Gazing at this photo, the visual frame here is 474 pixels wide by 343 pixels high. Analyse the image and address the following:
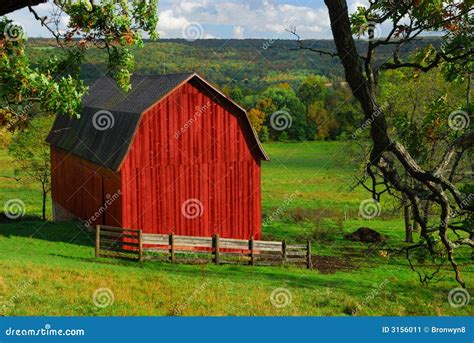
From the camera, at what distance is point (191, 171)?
80.8 feet

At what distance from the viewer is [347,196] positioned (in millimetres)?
49375

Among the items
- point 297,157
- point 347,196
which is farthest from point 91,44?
point 297,157

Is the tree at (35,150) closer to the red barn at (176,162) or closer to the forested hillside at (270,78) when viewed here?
the forested hillside at (270,78)

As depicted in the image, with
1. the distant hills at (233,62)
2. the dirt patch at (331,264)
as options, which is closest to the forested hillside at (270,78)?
the distant hills at (233,62)

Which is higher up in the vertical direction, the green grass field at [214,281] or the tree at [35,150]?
the tree at [35,150]

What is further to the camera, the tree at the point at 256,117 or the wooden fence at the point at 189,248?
the tree at the point at 256,117

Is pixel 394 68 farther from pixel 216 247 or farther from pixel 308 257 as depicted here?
pixel 308 257

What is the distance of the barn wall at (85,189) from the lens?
2420 centimetres

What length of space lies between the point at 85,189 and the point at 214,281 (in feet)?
41.2

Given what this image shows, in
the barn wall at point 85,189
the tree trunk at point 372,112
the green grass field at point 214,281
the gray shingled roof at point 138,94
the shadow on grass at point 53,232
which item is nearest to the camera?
the tree trunk at point 372,112

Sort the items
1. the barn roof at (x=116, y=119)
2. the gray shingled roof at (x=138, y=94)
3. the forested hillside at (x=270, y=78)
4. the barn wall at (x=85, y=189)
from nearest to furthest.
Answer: the barn roof at (x=116, y=119), the gray shingled roof at (x=138, y=94), the barn wall at (x=85, y=189), the forested hillside at (x=270, y=78)

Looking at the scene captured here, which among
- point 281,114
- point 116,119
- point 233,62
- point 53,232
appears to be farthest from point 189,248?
point 233,62

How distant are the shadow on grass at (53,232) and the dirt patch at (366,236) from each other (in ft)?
49.5

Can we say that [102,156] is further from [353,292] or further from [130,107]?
[353,292]
